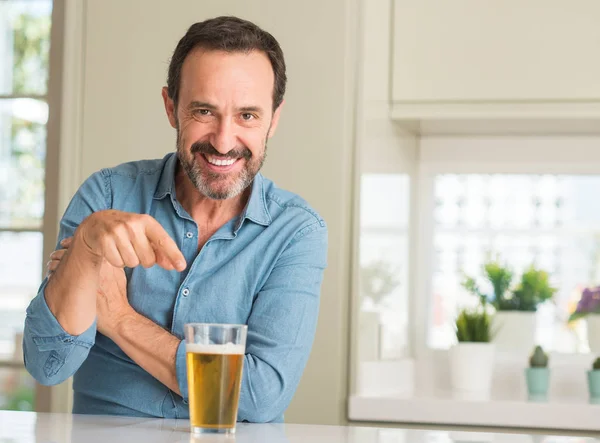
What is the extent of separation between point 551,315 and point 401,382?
50 centimetres

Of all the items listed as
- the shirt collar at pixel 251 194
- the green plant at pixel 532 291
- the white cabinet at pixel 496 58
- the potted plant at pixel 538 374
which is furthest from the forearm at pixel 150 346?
the green plant at pixel 532 291

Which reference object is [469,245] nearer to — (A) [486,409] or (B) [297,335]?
(A) [486,409]

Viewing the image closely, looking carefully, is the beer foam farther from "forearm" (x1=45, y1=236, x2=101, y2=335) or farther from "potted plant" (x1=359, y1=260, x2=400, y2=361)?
"potted plant" (x1=359, y1=260, x2=400, y2=361)

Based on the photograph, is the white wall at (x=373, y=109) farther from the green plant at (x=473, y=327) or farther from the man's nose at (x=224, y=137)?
the man's nose at (x=224, y=137)

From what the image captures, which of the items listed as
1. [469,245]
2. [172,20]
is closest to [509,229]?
[469,245]

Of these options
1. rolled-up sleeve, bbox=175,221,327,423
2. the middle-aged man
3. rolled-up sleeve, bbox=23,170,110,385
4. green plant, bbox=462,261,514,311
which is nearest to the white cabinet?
green plant, bbox=462,261,514,311

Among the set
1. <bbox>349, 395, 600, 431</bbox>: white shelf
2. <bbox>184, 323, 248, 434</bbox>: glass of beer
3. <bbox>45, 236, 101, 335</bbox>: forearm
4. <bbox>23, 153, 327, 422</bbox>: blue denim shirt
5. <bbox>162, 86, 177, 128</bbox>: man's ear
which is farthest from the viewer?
<bbox>349, 395, 600, 431</bbox>: white shelf

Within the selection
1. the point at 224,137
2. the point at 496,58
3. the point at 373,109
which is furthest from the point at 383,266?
the point at 224,137

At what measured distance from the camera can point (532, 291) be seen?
2719 millimetres

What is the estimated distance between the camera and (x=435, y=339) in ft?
9.29

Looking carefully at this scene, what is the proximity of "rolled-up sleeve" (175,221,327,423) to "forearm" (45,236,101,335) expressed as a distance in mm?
149

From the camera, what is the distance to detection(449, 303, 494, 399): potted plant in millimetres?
2561

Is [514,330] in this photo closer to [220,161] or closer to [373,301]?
[373,301]

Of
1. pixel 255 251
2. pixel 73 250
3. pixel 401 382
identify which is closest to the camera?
pixel 73 250
